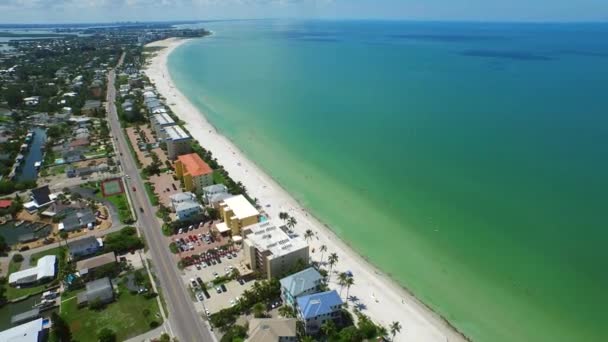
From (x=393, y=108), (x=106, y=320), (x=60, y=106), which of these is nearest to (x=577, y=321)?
(x=106, y=320)

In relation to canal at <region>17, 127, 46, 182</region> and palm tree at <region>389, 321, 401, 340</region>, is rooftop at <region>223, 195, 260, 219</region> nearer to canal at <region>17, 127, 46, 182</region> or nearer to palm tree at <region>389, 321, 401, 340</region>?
palm tree at <region>389, 321, 401, 340</region>

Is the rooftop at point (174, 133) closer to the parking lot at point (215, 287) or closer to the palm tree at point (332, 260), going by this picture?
the parking lot at point (215, 287)

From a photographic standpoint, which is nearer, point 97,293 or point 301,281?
Result: point 301,281

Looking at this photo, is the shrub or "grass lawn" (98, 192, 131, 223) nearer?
the shrub

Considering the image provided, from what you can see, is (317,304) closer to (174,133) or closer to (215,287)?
(215,287)

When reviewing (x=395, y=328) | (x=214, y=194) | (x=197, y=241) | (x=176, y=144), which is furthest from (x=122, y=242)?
(x=395, y=328)

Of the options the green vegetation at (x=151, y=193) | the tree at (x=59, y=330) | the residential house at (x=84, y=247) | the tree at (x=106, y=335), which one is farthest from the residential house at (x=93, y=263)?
the green vegetation at (x=151, y=193)

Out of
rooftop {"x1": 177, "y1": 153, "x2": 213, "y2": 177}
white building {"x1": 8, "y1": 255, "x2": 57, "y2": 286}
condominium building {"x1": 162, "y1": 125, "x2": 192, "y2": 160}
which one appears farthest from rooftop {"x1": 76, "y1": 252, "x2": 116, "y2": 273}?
condominium building {"x1": 162, "y1": 125, "x2": 192, "y2": 160}
